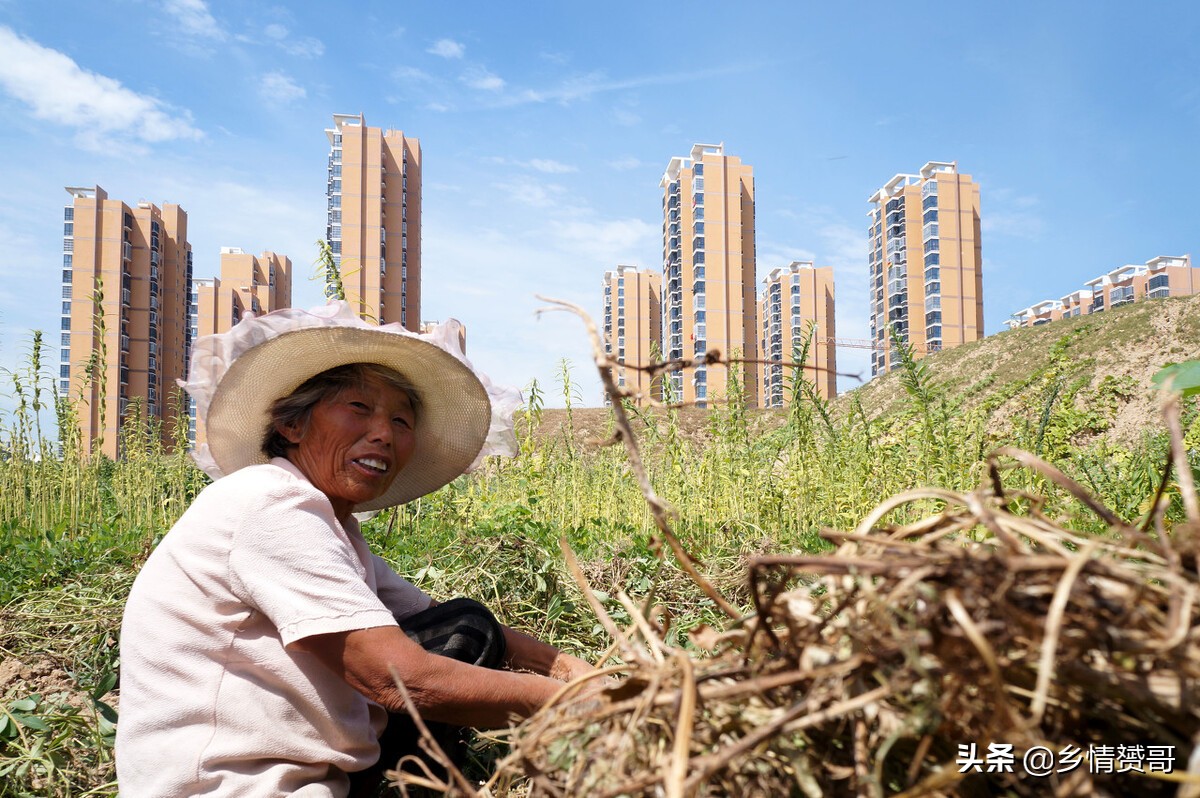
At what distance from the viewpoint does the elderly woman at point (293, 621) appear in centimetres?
142

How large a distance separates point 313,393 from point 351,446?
19 centimetres

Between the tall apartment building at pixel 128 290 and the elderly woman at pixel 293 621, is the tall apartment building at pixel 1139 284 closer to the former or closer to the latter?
the tall apartment building at pixel 128 290

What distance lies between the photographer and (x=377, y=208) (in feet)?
148

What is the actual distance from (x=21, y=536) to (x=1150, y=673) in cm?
489

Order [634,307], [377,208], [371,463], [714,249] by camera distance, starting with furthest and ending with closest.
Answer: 1. [634,307]
2. [714,249]
3. [377,208]
4. [371,463]

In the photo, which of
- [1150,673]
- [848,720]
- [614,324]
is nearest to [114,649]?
[848,720]

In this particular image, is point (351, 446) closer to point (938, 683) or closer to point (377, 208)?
point (938, 683)

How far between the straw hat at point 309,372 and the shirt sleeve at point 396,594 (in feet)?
1.24

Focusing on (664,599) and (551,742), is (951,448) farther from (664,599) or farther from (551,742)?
(551,742)

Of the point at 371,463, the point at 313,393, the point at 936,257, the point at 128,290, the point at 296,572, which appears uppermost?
the point at 936,257

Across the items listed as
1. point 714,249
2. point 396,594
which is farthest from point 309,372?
point 714,249

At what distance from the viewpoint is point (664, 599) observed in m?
3.18

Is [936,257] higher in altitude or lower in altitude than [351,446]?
higher

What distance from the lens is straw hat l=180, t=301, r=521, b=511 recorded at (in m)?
1.88
